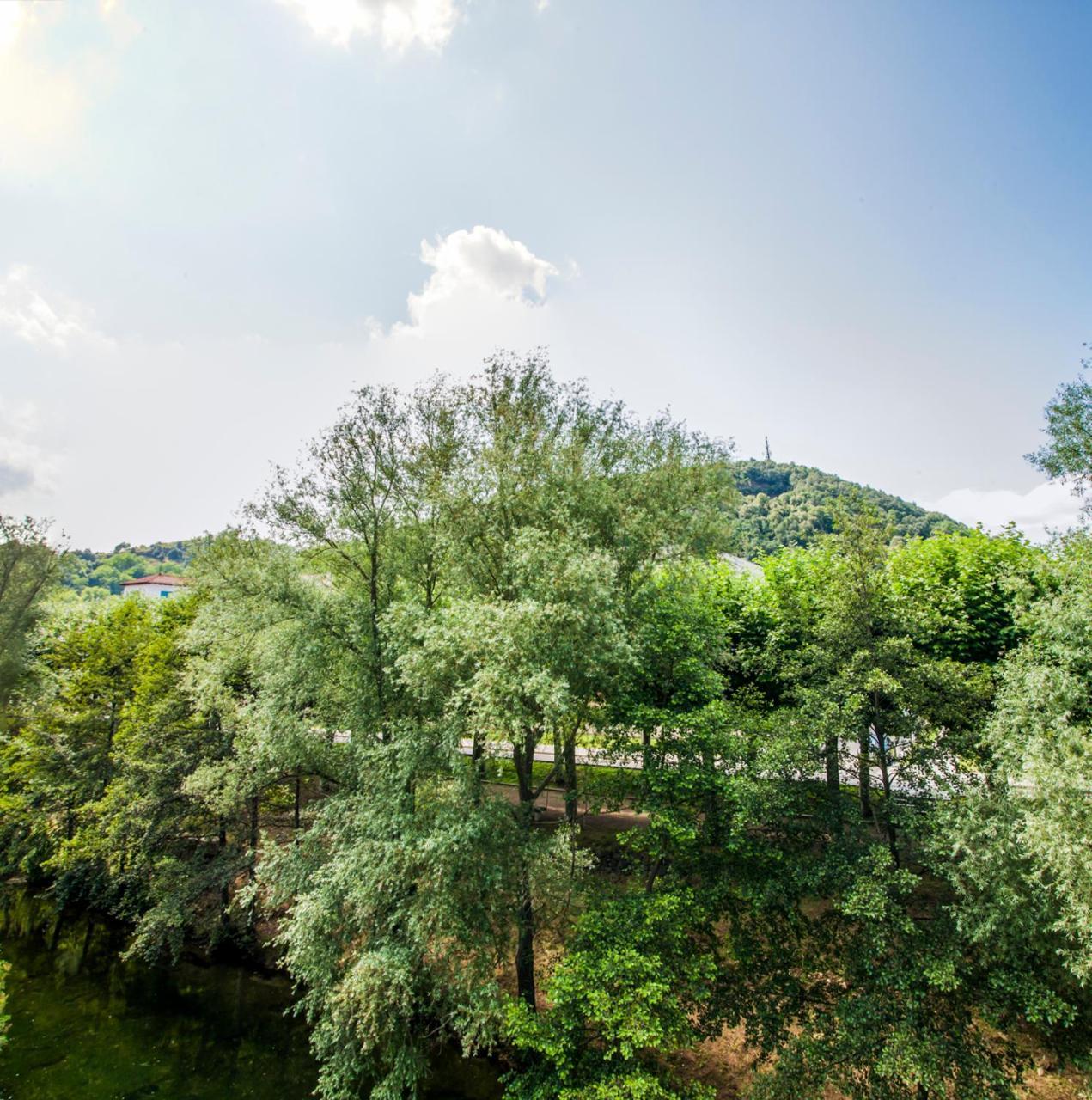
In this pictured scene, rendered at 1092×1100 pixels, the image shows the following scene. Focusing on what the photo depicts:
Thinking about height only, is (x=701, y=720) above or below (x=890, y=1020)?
above

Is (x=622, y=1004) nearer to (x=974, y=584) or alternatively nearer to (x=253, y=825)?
(x=253, y=825)

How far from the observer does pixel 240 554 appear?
17.7 meters

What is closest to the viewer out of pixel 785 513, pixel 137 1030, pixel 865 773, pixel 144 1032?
pixel 865 773

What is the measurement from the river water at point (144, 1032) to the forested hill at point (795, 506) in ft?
186

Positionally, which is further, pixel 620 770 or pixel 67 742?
pixel 67 742

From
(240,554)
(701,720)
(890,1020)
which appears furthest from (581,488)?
(890,1020)

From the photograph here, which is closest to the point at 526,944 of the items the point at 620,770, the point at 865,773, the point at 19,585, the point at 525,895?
the point at 525,895

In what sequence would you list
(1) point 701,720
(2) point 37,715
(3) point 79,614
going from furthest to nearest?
(3) point 79,614 → (2) point 37,715 → (1) point 701,720

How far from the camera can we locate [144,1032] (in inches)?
624

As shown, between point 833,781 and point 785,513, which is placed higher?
point 785,513

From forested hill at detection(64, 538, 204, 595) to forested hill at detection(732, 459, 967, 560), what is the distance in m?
104

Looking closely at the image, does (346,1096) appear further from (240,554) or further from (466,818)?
(240,554)

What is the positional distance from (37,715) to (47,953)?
26.0 feet

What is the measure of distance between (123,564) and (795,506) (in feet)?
500
